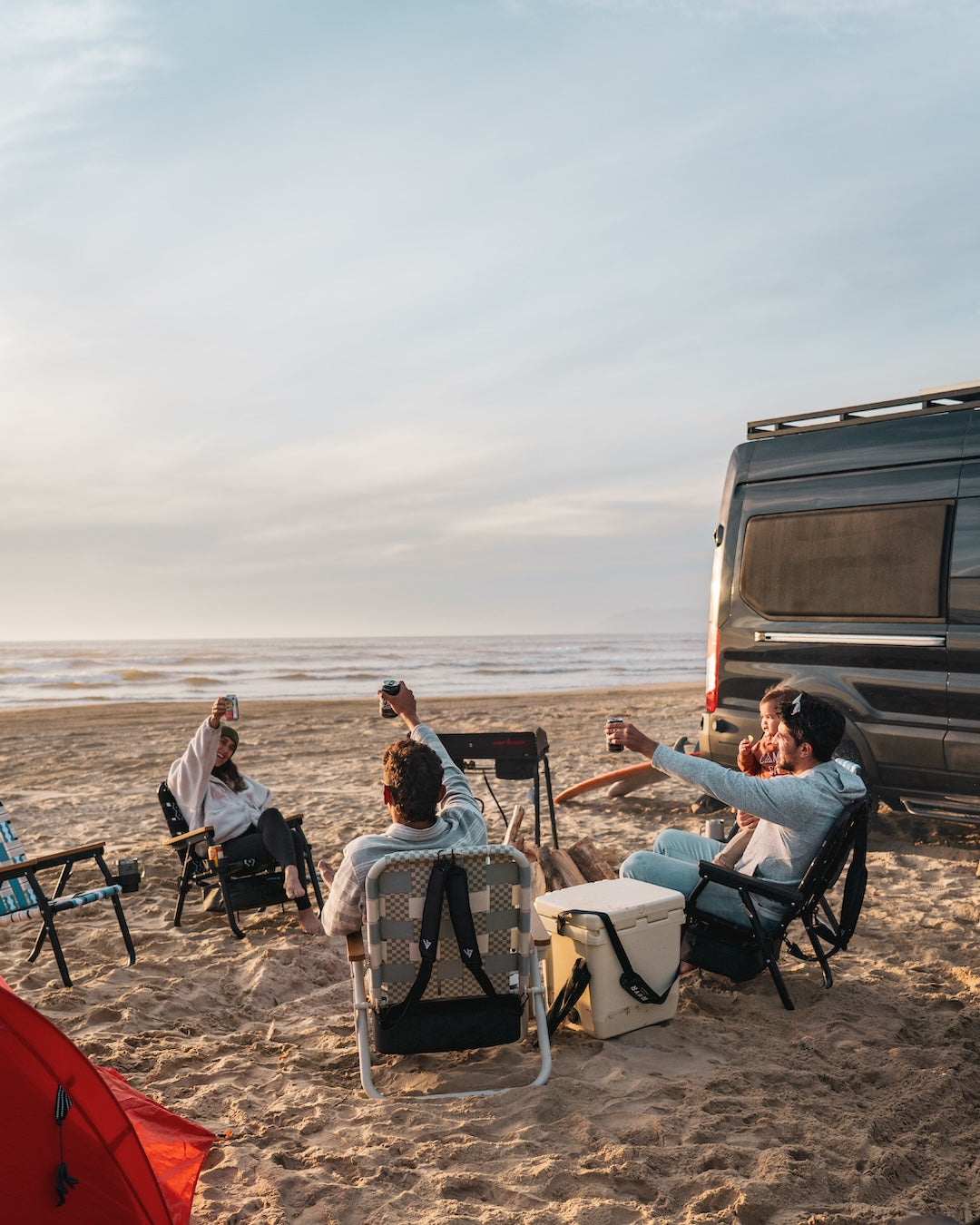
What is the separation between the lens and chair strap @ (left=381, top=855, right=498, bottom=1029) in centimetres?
302

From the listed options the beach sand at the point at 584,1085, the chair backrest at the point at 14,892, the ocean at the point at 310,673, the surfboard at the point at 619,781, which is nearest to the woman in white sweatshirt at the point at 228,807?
the beach sand at the point at 584,1085

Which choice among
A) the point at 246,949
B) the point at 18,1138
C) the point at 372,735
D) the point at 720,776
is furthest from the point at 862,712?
the point at 372,735

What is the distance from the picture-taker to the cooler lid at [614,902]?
11.7 feet

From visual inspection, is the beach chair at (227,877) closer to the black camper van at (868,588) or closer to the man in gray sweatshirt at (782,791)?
the man in gray sweatshirt at (782,791)

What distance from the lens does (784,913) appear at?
3.79m

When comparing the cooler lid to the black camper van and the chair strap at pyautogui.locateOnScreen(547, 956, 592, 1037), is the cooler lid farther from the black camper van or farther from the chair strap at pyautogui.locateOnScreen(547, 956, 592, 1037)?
the black camper van

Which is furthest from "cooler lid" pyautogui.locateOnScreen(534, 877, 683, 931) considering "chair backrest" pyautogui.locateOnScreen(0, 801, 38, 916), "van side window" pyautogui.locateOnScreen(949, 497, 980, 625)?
"van side window" pyautogui.locateOnScreen(949, 497, 980, 625)

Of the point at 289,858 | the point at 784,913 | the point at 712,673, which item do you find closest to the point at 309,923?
the point at 289,858

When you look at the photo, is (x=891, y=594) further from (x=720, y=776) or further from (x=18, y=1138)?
(x=18, y=1138)

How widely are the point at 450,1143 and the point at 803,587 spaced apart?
15.0 feet

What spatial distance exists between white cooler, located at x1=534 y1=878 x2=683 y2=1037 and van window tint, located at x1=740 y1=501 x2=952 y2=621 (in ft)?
10.1

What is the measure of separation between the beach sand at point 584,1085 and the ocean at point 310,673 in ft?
61.0

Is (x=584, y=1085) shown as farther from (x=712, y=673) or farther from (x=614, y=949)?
(x=712, y=673)

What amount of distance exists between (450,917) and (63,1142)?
4.01 ft
